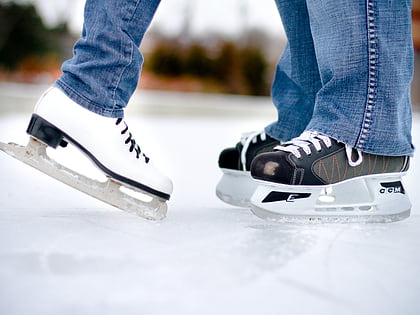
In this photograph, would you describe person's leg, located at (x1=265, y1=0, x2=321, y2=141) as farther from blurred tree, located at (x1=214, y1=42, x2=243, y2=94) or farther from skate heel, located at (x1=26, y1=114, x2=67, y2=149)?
blurred tree, located at (x1=214, y1=42, x2=243, y2=94)

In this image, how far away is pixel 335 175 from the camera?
2.73 feet

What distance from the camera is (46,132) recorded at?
79 centimetres

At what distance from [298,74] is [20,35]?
6822 millimetres

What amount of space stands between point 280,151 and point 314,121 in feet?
0.34

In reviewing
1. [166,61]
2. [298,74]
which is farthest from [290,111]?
[166,61]

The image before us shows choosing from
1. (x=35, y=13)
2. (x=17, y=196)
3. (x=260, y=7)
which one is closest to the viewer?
(x=17, y=196)

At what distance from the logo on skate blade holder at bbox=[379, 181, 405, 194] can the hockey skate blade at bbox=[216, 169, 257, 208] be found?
0.27 metres

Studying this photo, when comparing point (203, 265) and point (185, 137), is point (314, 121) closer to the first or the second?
point (203, 265)

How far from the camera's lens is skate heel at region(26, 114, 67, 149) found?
0.79 meters

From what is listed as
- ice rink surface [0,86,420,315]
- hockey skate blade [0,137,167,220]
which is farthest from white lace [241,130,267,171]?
hockey skate blade [0,137,167,220]

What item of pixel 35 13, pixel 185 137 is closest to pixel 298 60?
pixel 185 137

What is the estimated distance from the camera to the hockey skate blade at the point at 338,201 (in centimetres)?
80

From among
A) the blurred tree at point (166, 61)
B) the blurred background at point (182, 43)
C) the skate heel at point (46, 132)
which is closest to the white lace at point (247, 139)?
the skate heel at point (46, 132)

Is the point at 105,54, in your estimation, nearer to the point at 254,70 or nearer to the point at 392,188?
the point at 392,188
